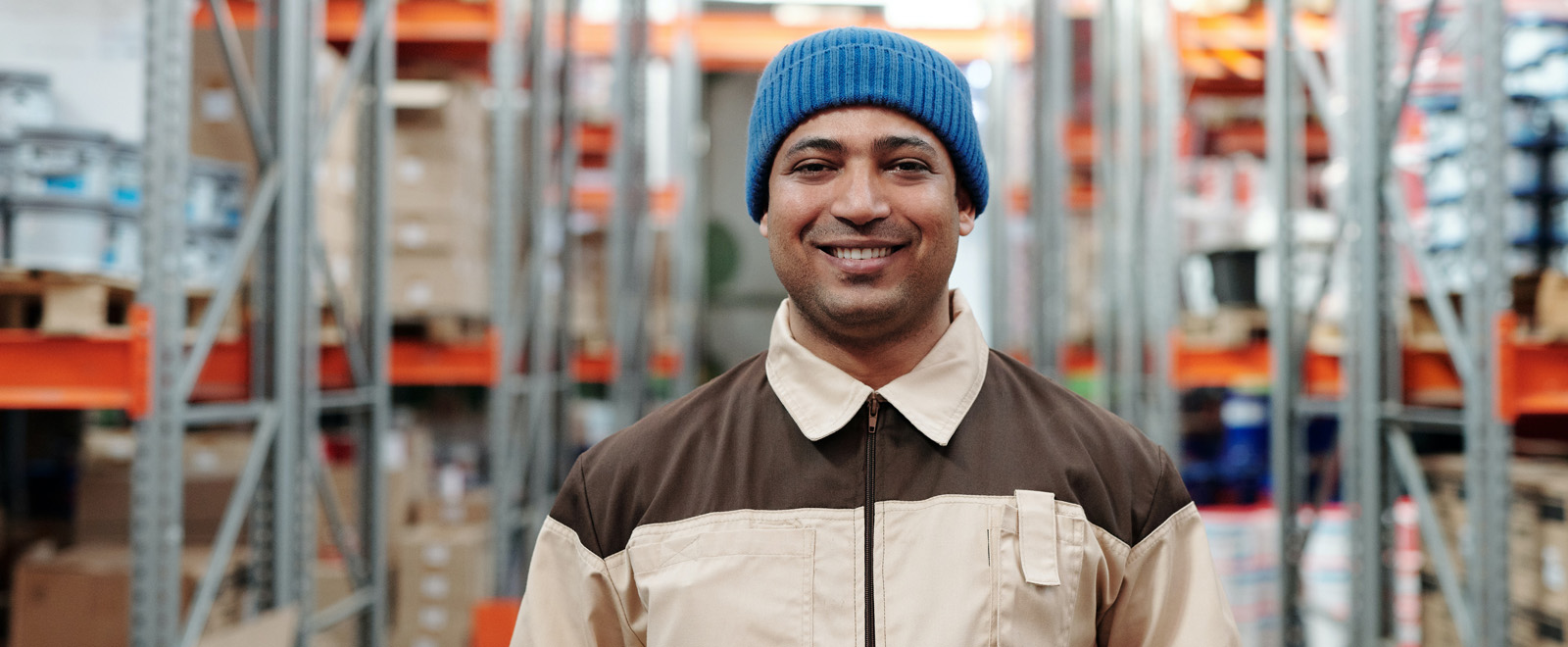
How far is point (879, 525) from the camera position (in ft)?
4.34

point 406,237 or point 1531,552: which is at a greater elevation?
point 406,237

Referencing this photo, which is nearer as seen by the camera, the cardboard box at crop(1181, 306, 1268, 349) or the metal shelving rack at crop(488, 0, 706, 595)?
the metal shelving rack at crop(488, 0, 706, 595)

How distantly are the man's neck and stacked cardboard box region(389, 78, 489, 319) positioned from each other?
147 inches

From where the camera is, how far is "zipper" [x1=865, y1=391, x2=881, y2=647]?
50.5 inches

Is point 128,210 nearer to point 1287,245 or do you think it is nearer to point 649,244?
point 1287,245

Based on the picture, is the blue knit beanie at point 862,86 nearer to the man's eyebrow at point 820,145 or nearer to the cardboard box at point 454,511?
the man's eyebrow at point 820,145

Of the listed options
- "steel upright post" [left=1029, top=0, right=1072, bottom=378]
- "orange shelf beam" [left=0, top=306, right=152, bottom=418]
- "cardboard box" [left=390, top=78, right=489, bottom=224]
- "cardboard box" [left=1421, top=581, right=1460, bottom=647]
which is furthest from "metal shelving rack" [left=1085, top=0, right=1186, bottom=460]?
"orange shelf beam" [left=0, top=306, right=152, bottom=418]

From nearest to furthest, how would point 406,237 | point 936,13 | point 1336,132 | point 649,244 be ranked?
point 1336,132 < point 406,237 < point 649,244 < point 936,13

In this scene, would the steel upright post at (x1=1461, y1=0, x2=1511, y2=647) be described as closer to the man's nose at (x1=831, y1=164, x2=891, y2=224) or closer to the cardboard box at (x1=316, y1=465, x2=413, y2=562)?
the man's nose at (x1=831, y1=164, x2=891, y2=224)

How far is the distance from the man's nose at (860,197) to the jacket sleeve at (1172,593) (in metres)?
0.58

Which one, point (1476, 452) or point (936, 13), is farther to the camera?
point (936, 13)

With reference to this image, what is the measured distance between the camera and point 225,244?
3.45m

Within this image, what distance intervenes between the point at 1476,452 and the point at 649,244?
6.89 meters

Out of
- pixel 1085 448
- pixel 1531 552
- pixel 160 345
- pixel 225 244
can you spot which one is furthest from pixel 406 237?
pixel 1531 552
